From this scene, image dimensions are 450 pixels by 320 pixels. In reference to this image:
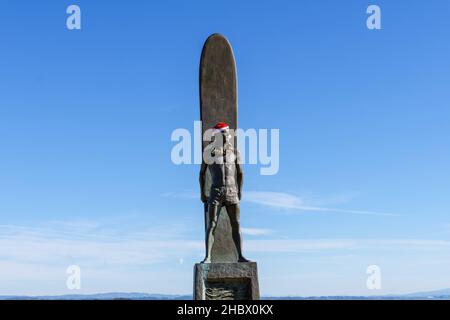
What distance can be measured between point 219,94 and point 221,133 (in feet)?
3.50

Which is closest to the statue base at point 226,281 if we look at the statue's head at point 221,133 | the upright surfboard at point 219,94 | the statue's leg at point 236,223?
the statue's leg at point 236,223

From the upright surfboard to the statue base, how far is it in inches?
19.8

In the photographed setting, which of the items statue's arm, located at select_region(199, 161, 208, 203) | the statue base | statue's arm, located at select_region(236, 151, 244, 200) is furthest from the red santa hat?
the statue base

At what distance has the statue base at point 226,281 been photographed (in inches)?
460

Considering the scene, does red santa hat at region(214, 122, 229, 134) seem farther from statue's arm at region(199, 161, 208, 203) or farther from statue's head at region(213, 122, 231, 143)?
statue's arm at region(199, 161, 208, 203)

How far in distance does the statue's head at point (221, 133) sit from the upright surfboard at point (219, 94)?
0.46m

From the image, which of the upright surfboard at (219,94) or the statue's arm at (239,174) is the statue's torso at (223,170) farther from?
the upright surfboard at (219,94)
